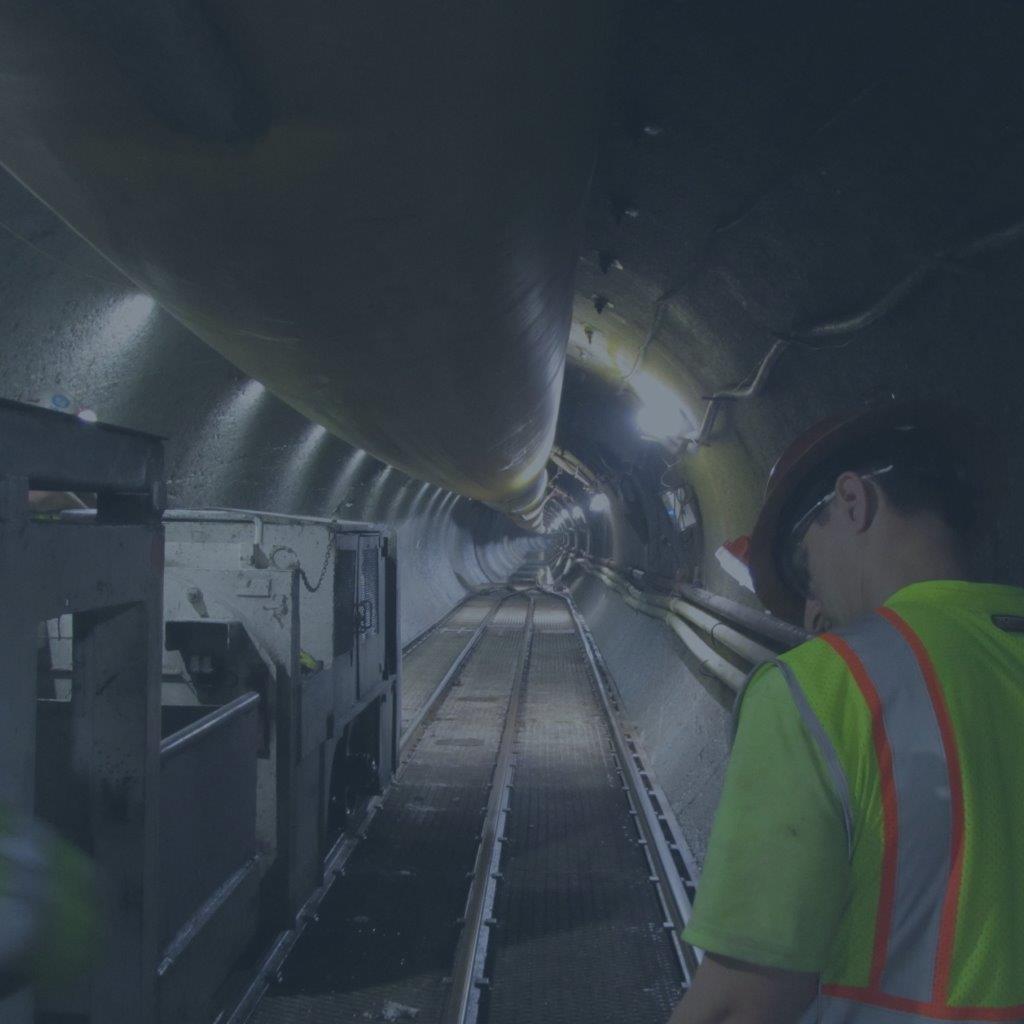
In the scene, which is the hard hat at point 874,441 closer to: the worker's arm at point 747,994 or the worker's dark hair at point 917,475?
the worker's dark hair at point 917,475

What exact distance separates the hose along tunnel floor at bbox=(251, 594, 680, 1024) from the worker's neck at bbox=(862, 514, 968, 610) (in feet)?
10.2

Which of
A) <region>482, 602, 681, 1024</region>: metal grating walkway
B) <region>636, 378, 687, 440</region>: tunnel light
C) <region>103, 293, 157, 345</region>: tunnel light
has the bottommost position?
<region>482, 602, 681, 1024</region>: metal grating walkway

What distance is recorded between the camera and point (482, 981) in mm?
4164

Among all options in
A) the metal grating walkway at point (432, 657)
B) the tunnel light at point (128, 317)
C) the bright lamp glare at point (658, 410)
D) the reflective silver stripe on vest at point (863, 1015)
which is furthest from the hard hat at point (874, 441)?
the metal grating walkway at point (432, 657)

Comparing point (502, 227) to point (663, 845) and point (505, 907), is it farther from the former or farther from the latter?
point (663, 845)

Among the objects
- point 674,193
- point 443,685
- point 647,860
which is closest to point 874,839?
point 674,193

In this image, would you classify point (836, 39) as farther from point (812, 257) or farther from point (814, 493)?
point (814, 493)

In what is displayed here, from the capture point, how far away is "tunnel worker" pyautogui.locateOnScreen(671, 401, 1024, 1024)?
4.04 ft

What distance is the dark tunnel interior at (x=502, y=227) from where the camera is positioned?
1.64 meters

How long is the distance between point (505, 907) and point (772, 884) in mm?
4179

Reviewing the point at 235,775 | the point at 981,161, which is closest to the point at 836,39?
the point at 981,161

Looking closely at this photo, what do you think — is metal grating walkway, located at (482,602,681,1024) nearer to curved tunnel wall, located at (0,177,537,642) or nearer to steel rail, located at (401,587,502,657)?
curved tunnel wall, located at (0,177,537,642)

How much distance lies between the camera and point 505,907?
200 inches

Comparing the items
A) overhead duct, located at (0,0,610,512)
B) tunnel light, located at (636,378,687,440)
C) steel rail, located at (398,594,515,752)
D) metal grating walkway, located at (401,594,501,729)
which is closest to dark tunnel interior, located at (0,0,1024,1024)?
overhead duct, located at (0,0,610,512)
